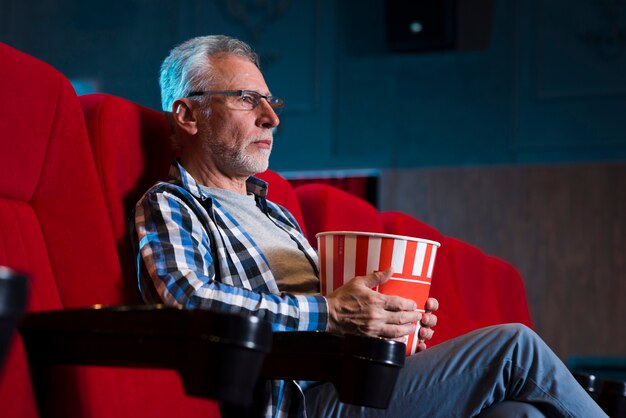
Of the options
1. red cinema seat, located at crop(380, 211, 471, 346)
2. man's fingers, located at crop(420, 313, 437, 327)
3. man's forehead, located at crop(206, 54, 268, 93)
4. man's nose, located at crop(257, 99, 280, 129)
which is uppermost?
man's forehead, located at crop(206, 54, 268, 93)

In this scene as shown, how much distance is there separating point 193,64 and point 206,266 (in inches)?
18.9

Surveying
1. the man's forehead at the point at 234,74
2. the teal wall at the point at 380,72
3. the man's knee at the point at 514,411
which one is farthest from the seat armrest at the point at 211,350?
the teal wall at the point at 380,72

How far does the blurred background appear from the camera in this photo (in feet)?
13.9

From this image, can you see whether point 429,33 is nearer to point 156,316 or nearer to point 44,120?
point 44,120

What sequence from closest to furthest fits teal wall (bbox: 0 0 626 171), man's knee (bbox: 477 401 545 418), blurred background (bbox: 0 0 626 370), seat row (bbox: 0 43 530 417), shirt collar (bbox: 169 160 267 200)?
1. seat row (bbox: 0 43 530 417)
2. man's knee (bbox: 477 401 545 418)
3. shirt collar (bbox: 169 160 267 200)
4. blurred background (bbox: 0 0 626 370)
5. teal wall (bbox: 0 0 626 171)

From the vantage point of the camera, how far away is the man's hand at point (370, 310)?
1141 millimetres

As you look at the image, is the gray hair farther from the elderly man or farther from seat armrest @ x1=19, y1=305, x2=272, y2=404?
seat armrest @ x1=19, y1=305, x2=272, y2=404

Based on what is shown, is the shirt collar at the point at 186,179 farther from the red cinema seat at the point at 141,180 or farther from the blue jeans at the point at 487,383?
the blue jeans at the point at 487,383

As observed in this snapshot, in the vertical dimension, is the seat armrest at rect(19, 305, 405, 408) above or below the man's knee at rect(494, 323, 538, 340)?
above

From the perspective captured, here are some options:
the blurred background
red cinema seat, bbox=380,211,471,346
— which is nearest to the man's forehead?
red cinema seat, bbox=380,211,471,346

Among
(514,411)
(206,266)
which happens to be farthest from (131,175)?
(514,411)

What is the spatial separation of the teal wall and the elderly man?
10.1 feet

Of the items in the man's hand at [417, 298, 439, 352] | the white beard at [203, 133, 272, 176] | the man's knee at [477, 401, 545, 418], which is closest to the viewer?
the man's knee at [477, 401, 545, 418]

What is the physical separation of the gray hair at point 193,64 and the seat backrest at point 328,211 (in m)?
0.39
